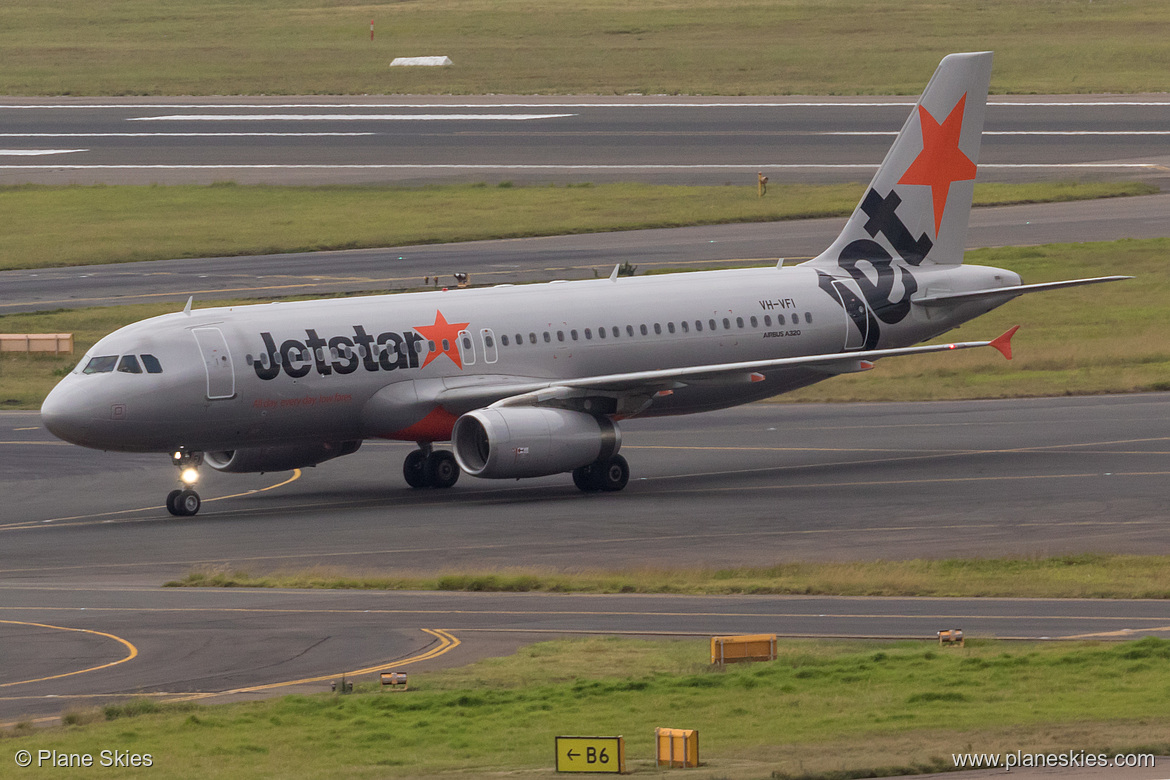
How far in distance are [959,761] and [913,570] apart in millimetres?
15736

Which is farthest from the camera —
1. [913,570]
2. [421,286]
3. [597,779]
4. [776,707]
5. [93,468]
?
[421,286]

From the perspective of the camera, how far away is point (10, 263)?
90500 mm

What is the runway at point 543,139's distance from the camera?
4264 inches

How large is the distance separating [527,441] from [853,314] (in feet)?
40.3

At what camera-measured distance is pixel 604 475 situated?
4744 cm

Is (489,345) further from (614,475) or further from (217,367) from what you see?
(217,367)

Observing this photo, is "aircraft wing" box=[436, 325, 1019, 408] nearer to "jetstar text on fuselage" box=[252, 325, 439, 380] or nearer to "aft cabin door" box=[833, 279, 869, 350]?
→ "jetstar text on fuselage" box=[252, 325, 439, 380]

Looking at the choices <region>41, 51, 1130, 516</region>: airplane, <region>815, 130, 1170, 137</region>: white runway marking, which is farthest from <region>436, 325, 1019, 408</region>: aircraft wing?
<region>815, 130, 1170, 137</region>: white runway marking

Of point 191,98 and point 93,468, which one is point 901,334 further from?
point 191,98

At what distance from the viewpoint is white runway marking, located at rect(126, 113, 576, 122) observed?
131 meters

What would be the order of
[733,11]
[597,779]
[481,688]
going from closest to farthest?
[597,779]
[481,688]
[733,11]

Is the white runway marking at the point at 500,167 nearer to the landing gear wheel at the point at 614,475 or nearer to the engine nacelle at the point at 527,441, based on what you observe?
the landing gear wheel at the point at 614,475

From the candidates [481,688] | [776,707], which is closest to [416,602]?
[481,688]

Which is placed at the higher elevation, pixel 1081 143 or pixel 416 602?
pixel 1081 143
